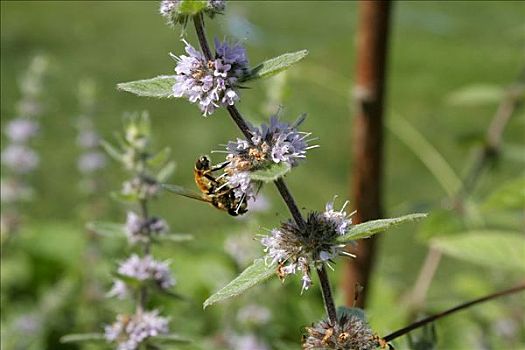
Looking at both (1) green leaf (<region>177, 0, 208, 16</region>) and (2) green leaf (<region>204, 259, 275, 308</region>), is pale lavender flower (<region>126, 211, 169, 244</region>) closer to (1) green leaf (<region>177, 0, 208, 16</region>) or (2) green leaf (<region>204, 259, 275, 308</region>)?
(2) green leaf (<region>204, 259, 275, 308</region>)

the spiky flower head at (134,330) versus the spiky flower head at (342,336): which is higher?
the spiky flower head at (134,330)

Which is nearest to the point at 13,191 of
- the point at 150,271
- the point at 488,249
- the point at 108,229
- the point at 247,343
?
the point at 247,343

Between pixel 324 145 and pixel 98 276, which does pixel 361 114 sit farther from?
pixel 324 145

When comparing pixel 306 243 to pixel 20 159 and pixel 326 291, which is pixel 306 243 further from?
pixel 20 159

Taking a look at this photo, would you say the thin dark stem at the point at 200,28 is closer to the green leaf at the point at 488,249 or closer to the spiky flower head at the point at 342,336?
the spiky flower head at the point at 342,336

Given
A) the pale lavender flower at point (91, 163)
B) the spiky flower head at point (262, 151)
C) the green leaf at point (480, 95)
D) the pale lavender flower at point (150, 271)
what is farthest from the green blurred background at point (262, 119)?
the spiky flower head at point (262, 151)

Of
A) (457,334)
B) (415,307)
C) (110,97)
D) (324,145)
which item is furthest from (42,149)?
(415,307)
